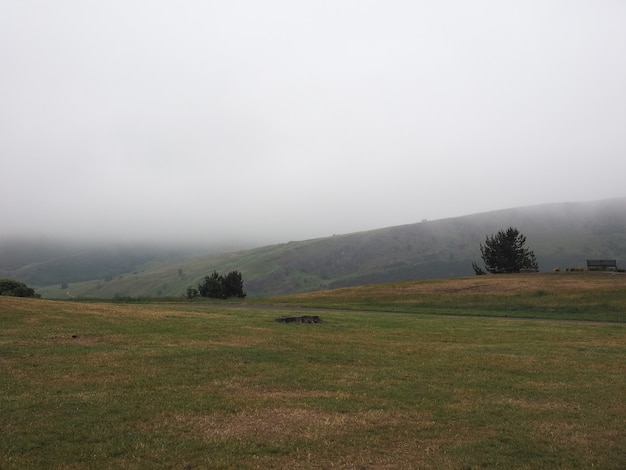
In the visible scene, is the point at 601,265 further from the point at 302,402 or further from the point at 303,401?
the point at 302,402

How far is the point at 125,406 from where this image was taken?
44.3ft

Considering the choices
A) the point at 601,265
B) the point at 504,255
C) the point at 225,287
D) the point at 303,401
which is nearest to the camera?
the point at 303,401

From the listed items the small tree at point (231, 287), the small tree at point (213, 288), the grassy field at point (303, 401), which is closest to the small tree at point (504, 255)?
the small tree at point (231, 287)

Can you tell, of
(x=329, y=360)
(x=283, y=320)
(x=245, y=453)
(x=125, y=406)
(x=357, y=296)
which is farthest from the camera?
(x=357, y=296)

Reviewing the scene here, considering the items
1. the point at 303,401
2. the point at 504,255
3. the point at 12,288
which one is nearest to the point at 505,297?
the point at 504,255

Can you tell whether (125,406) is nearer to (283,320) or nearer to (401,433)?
(401,433)

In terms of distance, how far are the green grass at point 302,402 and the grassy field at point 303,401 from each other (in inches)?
2.3

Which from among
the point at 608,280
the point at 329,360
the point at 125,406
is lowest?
the point at 608,280

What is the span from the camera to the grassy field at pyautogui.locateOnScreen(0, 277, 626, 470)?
10383mm

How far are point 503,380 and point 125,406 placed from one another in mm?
14164

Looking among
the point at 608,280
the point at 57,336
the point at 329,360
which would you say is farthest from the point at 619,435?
the point at 608,280

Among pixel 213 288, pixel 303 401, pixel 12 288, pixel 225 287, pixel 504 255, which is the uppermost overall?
pixel 12 288

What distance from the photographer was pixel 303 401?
1453cm

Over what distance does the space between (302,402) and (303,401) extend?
129 millimetres
